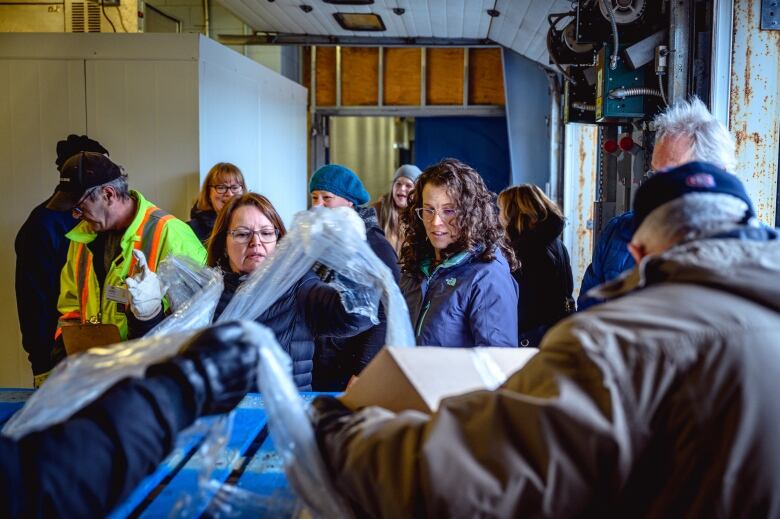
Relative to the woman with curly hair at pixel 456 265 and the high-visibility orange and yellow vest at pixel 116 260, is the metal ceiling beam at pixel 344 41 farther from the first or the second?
the woman with curly hair at pixel 456 265

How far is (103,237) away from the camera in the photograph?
304 centimetres

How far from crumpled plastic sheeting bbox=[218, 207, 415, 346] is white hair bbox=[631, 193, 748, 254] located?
76 centimetres

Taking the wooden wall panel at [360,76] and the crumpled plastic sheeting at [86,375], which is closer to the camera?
the crumpled plastic sheeting at [86,375]

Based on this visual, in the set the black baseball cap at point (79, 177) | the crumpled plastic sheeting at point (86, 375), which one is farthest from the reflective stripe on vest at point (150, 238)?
the crumpled plastic sheeting at point (86, 375)

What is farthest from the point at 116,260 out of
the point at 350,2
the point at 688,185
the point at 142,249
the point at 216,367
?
the point at 350,2

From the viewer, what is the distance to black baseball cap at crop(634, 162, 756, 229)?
1212 mm

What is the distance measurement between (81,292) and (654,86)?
9.14 feet

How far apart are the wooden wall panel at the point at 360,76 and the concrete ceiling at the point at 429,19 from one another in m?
1.24

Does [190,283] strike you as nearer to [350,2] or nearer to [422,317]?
[422,317]

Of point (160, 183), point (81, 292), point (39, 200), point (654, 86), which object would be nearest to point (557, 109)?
point (654, 86)

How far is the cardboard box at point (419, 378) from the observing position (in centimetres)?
143

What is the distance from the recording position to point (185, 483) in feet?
5.49

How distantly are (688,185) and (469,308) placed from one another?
1.26 m

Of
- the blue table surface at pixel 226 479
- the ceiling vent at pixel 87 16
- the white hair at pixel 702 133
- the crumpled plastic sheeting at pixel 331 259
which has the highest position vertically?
the ceiling vent at pixel 87 16
